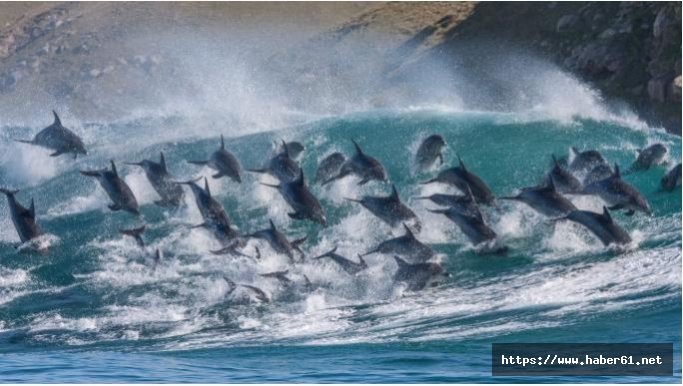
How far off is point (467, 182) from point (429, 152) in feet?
9.60

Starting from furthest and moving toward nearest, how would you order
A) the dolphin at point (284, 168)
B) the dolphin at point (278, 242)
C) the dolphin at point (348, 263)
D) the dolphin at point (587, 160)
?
the dolphin at point (284, 168), the dolphin at point (587, 160), the dolphin at point (278, 242), the dolphin at point (348, 263)

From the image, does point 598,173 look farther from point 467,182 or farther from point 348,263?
point 348,263

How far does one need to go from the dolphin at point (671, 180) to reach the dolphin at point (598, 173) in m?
1.35

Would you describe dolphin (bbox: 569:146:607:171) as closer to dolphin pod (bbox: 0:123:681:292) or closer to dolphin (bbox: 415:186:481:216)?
dolphin pod (bbox: 0:123:681:292)

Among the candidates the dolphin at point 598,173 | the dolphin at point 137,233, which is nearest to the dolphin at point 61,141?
the dolphin at point 137,233

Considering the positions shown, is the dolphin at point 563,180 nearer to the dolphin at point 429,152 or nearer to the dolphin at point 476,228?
the dolphin at point 476,228

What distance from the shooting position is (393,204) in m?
22.6

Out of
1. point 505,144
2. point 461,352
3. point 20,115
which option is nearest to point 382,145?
point 505,144

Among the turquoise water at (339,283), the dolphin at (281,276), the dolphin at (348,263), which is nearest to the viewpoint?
the turquoise water at (339,283)

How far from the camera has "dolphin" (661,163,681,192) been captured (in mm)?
24297

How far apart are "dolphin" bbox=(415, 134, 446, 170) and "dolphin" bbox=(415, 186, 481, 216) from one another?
9.37ft

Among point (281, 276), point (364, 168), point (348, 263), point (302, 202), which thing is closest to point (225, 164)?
point (364, 168)

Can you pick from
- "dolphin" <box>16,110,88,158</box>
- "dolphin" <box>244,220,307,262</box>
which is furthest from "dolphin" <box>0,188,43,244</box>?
"dolphin" <box>244,220,307,262</box>

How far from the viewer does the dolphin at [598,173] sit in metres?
23.3
